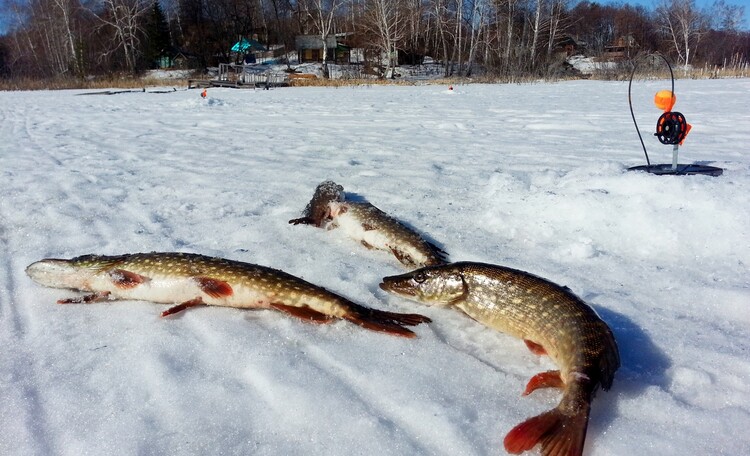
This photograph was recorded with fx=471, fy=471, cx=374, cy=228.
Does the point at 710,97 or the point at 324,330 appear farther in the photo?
the point at 710,97

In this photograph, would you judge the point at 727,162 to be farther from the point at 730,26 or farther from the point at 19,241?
the point at 730,26

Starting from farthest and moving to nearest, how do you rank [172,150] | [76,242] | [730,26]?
[730,26], [172,150], [76,242]

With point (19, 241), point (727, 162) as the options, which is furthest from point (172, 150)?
point (727, 162)

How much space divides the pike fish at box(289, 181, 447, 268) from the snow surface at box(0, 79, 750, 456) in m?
0.11

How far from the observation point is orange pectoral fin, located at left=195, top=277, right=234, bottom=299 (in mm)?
2906

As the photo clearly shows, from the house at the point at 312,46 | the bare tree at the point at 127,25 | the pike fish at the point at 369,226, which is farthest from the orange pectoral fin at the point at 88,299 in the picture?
the bare tree at the point at 127,25

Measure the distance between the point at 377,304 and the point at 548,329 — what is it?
1.10 meters

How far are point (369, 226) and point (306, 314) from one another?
135 centimetres

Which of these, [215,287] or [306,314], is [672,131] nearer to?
[306,314]

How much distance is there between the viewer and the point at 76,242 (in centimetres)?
408

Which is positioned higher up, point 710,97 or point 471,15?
point 471,15

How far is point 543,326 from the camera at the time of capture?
238 centimetres

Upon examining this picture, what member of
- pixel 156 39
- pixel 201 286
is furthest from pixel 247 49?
pixel 201 286

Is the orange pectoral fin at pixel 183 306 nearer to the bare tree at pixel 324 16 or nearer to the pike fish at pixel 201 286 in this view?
the pike fish at pixel 201 286
